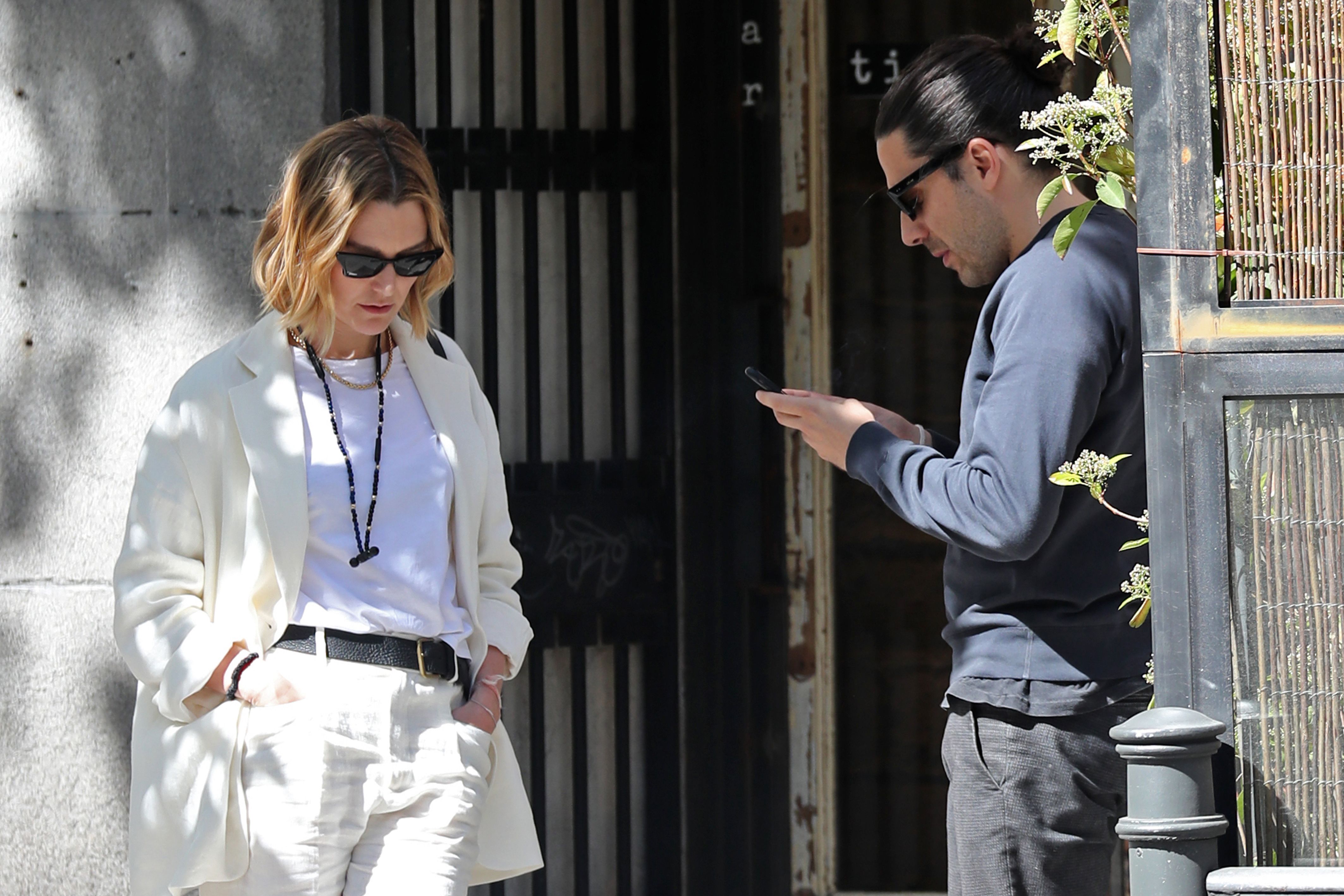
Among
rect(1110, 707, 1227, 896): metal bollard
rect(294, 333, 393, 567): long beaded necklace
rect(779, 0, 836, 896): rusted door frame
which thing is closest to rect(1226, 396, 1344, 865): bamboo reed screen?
rect(1110, 707, 1227, 896): metal bollard

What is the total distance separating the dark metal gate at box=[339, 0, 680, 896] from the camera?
4203 millimetres

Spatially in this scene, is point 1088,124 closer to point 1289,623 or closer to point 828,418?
point 828,418

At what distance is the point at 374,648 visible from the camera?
2.53m

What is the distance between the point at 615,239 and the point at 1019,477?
2.32 meters

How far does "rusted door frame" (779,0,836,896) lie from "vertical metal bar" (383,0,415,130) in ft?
3.56

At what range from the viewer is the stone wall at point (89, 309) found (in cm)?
387

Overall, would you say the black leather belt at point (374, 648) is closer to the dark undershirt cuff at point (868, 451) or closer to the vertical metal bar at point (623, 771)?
the dark undershirt cuff at point (868, 451)

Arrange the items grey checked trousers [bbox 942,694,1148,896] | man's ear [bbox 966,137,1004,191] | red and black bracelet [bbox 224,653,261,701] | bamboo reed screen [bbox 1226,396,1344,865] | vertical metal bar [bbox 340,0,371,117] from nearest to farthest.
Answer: bamboo reed screen [bbox 1226,396,1344,865] → grey checked trousers [bbox 942,694,1148,896] → man's ear [bbox 966,137,1004,191] → red and black bracelet [bbox 224,653,261,701] → vertical metal bar [bbox 340,0,371,117]

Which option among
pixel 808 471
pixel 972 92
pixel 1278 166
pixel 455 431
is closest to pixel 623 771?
pixel 808 471

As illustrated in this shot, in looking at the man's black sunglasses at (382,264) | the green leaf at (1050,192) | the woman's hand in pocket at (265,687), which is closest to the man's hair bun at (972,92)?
the green leaf at (1050,192)

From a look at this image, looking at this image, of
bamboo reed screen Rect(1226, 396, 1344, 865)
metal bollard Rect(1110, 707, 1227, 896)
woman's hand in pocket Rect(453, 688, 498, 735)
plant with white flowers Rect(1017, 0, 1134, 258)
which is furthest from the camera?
woman's hand in pocket Rect(453, 688, 498, 735)

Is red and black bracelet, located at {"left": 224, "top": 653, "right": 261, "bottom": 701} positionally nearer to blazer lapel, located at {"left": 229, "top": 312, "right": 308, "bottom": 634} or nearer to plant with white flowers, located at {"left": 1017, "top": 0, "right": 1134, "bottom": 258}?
blazer lapel, located at {"left": 229, "top": 312, "right": 308, "bottom": 634}

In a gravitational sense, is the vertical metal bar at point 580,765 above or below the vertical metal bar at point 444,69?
below

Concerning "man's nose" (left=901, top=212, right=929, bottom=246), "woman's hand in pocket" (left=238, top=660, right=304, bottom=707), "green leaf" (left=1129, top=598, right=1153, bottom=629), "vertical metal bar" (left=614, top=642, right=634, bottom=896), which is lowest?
"vertical metal bar" (left=614, top=642, right=634, bottom=896)
